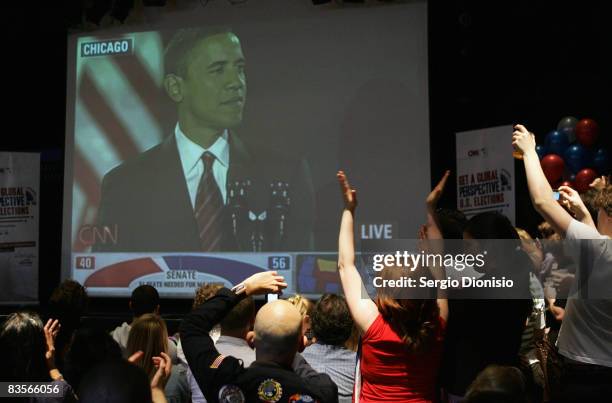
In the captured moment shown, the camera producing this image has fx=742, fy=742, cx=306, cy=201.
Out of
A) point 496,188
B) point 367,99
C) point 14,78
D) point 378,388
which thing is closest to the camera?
point 378,388

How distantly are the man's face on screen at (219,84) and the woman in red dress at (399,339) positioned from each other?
434 cm

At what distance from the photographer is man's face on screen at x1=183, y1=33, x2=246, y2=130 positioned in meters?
6.50

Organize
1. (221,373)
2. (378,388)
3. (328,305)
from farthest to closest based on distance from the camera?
1. (328,305)
2. (378,388)
3. (221,373)

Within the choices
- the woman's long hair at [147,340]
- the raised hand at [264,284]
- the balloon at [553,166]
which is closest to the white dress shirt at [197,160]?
the balloon at [553,166]

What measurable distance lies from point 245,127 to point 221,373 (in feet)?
15.3

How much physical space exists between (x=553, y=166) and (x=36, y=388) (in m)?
4.05

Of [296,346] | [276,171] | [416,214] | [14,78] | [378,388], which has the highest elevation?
[14,78]

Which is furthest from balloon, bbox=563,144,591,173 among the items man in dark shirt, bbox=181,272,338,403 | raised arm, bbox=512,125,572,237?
man in dark shirt, bbox=181,272,338,403

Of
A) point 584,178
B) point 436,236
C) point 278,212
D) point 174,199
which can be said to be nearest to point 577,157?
point 584,178

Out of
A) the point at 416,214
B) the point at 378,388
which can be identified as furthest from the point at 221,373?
the point at 416,214

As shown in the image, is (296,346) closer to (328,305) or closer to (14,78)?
(328,305)

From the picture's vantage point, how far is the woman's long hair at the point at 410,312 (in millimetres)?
2273

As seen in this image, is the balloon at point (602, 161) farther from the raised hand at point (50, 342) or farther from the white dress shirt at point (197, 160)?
the raised hand at point (50, 342)

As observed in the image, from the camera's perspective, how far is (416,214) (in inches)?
234
